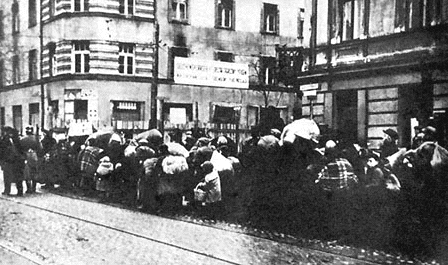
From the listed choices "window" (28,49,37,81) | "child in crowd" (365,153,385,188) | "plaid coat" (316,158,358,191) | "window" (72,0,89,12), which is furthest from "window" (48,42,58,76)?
"child in crowd" (365,153,385,188)

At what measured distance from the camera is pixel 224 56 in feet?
14.3

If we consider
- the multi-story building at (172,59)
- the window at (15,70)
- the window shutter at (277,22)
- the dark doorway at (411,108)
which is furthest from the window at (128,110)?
the dark doorway at (411,108)

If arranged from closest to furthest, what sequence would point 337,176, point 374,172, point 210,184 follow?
point 374,172
point 337,176
point 210,184

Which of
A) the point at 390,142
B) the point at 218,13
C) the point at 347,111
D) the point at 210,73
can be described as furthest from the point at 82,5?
the point at 390,142

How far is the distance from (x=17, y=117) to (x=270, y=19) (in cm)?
295

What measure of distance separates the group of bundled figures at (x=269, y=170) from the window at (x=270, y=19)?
27.3 inches

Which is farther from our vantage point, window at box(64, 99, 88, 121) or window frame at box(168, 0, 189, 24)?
window at box(64, 99, 88, 121)

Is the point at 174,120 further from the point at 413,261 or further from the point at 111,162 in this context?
the point at 111,162

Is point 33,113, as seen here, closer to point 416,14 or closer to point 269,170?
point 269,170

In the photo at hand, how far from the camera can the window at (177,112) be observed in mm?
4285

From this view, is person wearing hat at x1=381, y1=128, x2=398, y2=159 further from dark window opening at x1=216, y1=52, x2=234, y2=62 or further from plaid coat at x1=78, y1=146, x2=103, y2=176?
plaid coat at x1=78, y1=146, x2=103, y2=176

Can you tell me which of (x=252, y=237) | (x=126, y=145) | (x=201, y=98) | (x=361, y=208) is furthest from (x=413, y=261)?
(x=126, y=145)

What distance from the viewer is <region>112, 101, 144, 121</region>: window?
4.32 m

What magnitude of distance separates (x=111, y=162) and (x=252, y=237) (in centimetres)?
267
